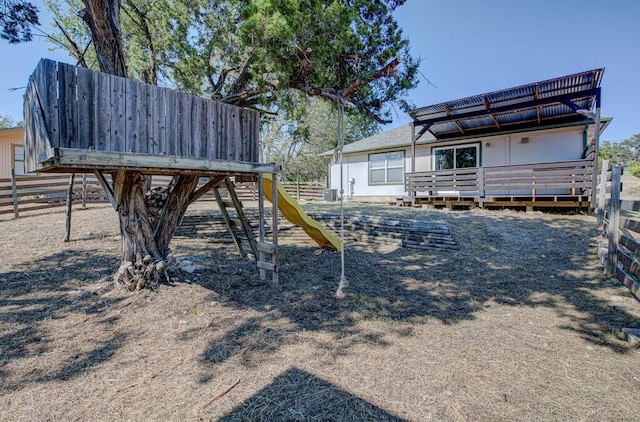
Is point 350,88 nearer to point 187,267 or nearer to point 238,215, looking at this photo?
point 238,215

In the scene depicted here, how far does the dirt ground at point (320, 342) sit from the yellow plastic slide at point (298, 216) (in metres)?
0.78

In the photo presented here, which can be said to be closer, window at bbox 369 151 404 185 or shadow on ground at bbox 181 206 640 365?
shadow on ground at bbox 181 206 640 365

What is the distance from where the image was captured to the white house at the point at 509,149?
30.8 ft

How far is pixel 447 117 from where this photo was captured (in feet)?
37.7

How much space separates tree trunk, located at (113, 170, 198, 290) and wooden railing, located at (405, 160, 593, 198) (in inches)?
382

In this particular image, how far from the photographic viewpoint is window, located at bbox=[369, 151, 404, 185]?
577 inches

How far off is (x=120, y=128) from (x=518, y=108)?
35.5ft

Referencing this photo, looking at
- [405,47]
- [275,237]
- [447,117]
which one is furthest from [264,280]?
[447,117]

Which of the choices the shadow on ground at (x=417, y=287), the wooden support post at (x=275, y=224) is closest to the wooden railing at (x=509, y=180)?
the shadow on ground at (x=417, y=287)

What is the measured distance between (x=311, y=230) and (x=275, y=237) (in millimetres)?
1777

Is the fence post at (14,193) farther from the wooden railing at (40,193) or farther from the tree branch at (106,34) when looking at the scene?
the tree branch at (106,34)

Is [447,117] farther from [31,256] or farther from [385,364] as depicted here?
[31,256]

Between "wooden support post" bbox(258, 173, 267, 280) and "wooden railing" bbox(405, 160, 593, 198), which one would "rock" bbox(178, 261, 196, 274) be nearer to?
"wooden support post" bbox(258, 173, 267, 280)

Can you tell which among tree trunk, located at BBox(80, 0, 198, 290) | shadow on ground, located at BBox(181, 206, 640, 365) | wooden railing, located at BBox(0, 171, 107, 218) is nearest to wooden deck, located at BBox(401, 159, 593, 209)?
shadow on ground, located at BBox(181, 206, 640, 365)
